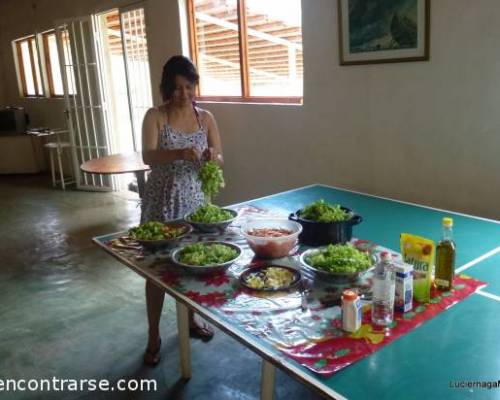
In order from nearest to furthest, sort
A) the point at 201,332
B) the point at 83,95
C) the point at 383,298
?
the point at 383,298 → the point at 201,332 → the point at 83,95

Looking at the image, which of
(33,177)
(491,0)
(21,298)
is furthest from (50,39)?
(491,0)

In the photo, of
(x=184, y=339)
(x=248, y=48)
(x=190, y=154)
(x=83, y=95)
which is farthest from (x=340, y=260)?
(x=83, y=95)

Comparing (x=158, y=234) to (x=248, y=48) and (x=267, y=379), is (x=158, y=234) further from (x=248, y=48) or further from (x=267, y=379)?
(x=248, y=48)

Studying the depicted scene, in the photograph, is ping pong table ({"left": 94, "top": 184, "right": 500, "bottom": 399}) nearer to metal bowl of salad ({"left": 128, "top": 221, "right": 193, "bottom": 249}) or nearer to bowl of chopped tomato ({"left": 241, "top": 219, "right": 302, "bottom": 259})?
metal bowl of salad ({"left": 128, "top": 221, "right": 193, "bottom": 249})

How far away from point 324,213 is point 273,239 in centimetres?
23

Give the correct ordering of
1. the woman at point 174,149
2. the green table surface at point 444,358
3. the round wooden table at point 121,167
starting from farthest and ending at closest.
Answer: the round wooden table at point 121,167
the woman at point 174,149
the green table surface at point 444,358

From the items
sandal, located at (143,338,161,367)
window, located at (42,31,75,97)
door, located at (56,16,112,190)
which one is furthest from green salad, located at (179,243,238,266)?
window, located at (42,31,75,97)

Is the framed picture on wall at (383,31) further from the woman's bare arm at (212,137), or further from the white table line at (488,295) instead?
the white table line at (488,295)

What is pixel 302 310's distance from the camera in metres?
1.22

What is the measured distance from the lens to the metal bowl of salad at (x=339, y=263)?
132 centimetres

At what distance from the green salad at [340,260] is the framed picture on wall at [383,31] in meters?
1.51

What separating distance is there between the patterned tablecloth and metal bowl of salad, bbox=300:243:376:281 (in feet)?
0.11

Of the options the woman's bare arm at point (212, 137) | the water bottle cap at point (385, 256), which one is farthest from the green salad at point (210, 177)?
the water bottle cap at point (385, 256)

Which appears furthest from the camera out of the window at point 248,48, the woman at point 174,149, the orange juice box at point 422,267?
the window at point 248,48
